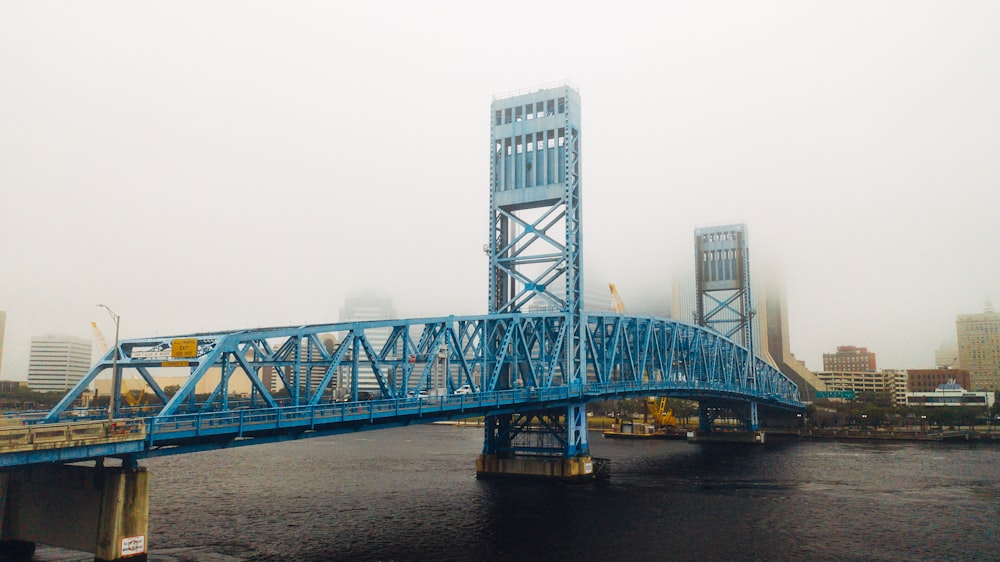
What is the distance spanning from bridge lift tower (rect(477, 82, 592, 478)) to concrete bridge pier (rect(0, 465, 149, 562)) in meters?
40.2

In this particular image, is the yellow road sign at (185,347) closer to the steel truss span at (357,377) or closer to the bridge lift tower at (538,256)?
the steel truss span at (357,377)

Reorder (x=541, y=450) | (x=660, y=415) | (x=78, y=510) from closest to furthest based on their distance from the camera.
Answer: (x=78, y=510) → (x=541, y=450) → (x=660, y=415)

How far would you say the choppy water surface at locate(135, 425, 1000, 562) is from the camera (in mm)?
50375

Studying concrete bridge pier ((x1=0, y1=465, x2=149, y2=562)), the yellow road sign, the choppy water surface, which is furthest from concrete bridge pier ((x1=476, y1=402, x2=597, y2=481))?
concrete bridge pier ((x1=0, y1=465, x2=149, y2=562))

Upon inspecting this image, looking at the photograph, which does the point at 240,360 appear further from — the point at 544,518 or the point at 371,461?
the point at 371,461

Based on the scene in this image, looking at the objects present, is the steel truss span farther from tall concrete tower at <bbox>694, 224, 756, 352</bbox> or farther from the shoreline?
the shoreline

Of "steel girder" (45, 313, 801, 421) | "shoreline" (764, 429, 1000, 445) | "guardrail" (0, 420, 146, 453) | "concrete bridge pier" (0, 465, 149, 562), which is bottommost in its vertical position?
"shoreline" (764, 429, 1000, 445)

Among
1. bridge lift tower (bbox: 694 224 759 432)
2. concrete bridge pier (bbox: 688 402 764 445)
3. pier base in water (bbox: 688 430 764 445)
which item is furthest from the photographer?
bridge lift tower (bbox: 694 224 759 432)

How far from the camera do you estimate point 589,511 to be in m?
63.7

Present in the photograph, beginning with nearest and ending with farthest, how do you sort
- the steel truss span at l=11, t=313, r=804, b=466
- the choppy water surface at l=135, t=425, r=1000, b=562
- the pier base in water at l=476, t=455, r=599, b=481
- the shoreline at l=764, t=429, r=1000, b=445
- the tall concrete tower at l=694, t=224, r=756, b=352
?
the steel truss span at l=11, t=313, r=804, b=466
the choppy water surface at l=135, t=425, r=1000, b=562
the pier base in water at l=476, t=455, r=599, b=481
the shoreline at l=764, t=429, r=1000, b=445
the tall concrete tower at l=694, t=224, r=756, b=352

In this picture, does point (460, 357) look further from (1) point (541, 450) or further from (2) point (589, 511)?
(1) point (541, 450)

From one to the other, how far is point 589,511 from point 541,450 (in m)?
15.9

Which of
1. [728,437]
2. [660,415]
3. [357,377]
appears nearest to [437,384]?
[357,377]

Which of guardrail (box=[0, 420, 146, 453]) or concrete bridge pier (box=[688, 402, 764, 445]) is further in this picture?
concrete bridge pier (box=[688, 402, 764, 445])
